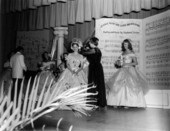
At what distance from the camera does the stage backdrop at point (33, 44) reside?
6996 mm

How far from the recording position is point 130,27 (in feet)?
19.2

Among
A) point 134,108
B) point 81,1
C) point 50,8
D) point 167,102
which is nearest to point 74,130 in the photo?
point 134,108

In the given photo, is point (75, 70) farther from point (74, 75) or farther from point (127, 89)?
point (127, 89)

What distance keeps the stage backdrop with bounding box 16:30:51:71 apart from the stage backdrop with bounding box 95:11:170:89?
173 centimetres

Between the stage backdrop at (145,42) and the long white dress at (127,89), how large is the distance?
0.57 m

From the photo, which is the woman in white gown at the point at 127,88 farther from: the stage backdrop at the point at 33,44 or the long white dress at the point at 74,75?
the stage backdrop at the point at 33,44

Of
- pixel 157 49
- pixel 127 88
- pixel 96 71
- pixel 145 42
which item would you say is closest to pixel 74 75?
pixel 96 71

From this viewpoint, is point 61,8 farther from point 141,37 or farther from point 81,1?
point 141,37

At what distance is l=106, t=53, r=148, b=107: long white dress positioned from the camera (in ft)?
15.6

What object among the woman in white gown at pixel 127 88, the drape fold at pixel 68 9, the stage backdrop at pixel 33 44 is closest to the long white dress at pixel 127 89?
the woman in white gown at pixel 127 88

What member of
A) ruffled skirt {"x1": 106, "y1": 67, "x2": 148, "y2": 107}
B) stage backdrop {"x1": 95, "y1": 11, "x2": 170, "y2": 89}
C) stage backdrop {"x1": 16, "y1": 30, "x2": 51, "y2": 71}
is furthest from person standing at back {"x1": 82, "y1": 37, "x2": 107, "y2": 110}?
stage backdrop {"x1": 16, "y1": 30, "x2": 51, "y2": 71}

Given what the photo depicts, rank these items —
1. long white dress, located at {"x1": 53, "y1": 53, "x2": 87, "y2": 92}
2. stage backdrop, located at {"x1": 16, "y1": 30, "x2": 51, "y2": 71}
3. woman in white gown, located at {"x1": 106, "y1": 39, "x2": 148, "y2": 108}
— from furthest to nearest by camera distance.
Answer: stage backdrop, located at {"x1": 16, "y1": 30, "x2": 51, "y2": 71} < woman in white gown, located at {"x1": 106, "y1": 39, "x2": 148, "y2": 108} < long white dress, located at {"x1": 53, "y1": 53, "x2": 87, "y2": 92}

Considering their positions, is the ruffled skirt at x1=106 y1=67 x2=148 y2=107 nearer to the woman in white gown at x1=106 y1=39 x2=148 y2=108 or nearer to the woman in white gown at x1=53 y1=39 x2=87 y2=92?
the woman in white gown at x1=106 y1=39 x2=148 y2=108

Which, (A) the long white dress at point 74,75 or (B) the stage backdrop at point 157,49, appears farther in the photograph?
(B) the stage backdrop at point 157,49
